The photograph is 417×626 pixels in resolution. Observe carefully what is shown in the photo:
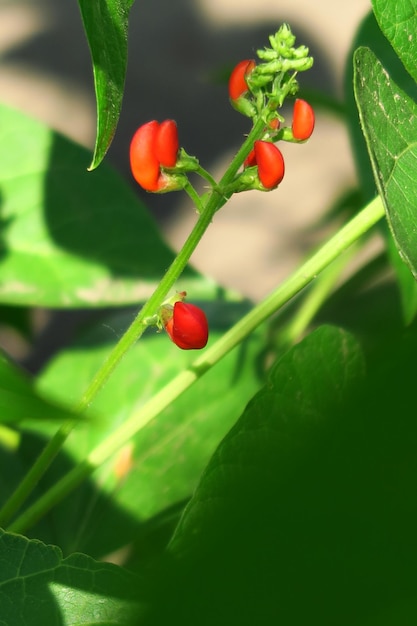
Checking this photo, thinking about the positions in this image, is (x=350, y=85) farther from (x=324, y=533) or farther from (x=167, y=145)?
(x=324, y=533)

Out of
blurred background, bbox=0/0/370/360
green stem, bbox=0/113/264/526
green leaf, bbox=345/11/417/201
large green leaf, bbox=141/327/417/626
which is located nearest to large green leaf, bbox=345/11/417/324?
green leaf, bbox=345/11/417/201

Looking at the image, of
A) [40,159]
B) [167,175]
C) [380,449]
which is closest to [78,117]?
[40,159]

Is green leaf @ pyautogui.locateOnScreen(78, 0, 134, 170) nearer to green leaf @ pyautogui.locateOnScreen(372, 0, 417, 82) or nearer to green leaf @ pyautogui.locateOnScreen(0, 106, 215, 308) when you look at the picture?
green leaf @ pyautogui.locateOnScreen(372, 0, 417, 82)

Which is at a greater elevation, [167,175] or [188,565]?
[167,175]

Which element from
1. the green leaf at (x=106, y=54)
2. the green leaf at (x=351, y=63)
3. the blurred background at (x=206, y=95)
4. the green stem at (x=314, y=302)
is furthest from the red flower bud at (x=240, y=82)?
the blurred background at (x=206, y=95)

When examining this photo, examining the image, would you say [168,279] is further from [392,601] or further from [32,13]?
[32,13]

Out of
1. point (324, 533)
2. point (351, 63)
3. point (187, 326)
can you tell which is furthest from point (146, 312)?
point (351, 63)
